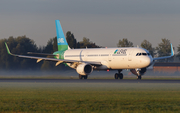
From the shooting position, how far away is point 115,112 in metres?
12.7

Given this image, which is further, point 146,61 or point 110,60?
point 110,60

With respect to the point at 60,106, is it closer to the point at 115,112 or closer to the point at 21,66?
the point at 115,112

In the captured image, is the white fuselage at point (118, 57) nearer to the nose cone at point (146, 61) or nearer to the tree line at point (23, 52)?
the nose cone at point (146, 61)

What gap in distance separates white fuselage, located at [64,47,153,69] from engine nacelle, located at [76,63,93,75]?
159 centimetres

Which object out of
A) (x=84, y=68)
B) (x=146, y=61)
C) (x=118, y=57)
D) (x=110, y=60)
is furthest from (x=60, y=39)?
(x=146, y=61)

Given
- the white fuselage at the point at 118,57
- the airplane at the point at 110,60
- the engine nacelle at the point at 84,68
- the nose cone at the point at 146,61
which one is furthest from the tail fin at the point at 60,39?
the nose cone at the point at 146,61

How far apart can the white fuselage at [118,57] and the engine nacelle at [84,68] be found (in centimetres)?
159

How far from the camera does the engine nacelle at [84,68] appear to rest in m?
44.0

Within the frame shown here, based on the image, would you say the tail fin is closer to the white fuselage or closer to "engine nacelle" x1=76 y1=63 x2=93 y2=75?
the white fuselage

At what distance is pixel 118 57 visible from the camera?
145ft

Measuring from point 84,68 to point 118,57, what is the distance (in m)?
4.47

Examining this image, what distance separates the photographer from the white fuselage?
4200cm

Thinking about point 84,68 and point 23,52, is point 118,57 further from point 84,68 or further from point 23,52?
point 23,52

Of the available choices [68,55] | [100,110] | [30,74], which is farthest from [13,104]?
[30,74]
